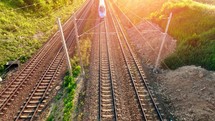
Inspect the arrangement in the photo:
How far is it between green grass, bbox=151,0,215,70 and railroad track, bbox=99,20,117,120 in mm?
6775

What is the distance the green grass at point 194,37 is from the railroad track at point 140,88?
3.65m

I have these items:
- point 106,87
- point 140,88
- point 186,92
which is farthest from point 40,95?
point 186,92

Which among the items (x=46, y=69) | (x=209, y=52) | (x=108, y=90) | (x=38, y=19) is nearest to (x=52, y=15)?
(x=38, y=19)

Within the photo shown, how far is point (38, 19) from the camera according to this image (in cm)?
3441

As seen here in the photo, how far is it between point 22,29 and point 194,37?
25617 millimetres

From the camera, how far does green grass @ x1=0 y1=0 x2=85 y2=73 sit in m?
22.6

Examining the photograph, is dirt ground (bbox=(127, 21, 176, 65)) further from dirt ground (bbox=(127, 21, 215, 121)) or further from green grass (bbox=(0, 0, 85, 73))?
green grass (bbox=(0, 0, 85, 73))

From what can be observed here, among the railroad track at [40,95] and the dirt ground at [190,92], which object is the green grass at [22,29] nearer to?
the railroad track at [40,95]

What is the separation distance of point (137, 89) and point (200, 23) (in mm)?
11715

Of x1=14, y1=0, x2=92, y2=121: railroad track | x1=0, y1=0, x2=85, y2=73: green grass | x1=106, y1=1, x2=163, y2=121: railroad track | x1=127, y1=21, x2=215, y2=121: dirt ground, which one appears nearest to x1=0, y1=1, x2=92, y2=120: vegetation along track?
x1=14, y1=0, x2=92, y2=121: railroad track

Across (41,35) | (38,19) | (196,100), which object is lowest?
(196,100)

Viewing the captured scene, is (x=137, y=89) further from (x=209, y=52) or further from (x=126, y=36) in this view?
(x=126, y=36)

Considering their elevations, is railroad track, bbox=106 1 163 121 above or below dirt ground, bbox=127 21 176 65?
below

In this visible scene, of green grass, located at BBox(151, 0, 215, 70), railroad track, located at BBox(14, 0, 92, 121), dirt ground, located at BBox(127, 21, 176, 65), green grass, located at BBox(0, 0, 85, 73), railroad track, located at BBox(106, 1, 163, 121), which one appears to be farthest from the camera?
green grass, located at BBox(0, 0, 85, 73)
